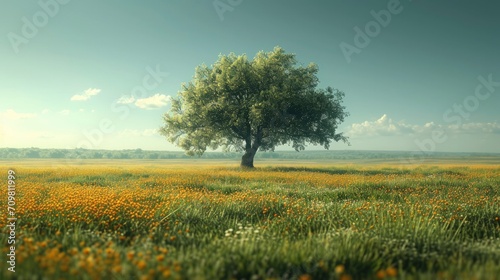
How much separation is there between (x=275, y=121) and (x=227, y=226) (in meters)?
26.7

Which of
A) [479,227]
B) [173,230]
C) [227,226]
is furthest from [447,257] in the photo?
[173,230]

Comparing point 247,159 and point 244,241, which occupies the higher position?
point 247,159

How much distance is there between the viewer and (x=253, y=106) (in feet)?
102

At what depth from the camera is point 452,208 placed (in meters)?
9.48

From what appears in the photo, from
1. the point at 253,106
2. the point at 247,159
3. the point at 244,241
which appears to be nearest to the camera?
the point at 244,241

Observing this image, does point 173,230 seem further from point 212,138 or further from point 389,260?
point 212,138

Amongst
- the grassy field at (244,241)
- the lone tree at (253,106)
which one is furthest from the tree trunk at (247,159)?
the grassy field at (244,241)

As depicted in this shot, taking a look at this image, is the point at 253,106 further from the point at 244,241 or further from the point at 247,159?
the point at 244,241

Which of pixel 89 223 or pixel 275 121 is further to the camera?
pixel 275 121

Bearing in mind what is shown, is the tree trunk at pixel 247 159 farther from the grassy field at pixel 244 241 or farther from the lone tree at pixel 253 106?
the grassy field at pixel 244 241

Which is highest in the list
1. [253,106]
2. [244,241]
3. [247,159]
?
[253,106]

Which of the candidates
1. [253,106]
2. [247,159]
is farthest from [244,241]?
[247,159]

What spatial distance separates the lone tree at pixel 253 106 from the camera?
32.7m

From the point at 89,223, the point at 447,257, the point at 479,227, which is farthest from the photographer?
the point at 479,227
